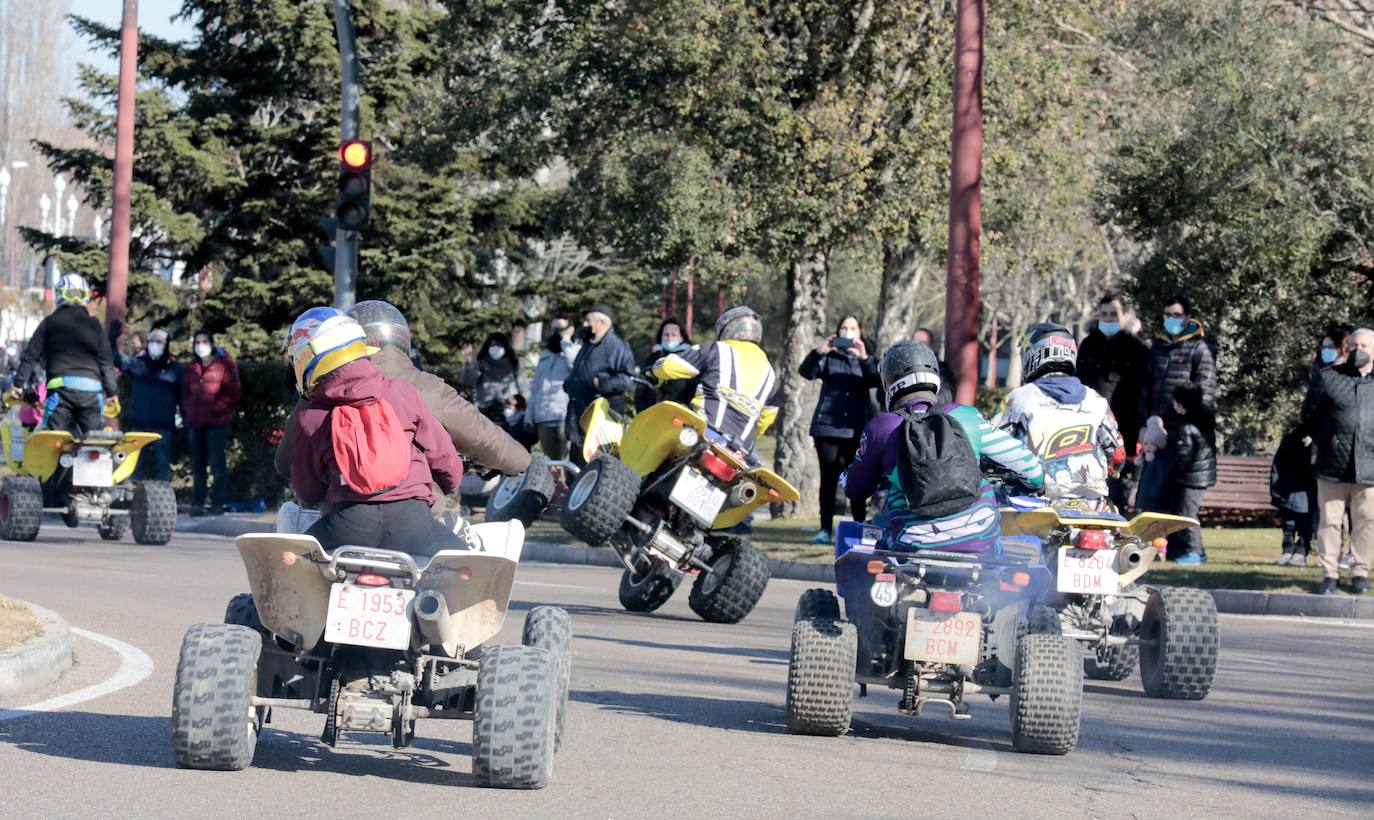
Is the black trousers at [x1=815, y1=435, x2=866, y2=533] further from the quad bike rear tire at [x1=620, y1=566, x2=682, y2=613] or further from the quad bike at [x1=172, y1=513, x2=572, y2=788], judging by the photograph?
the quad bike at [x1=172, y1=513, x2=572, y2=788]

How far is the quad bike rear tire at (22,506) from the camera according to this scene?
715 inches

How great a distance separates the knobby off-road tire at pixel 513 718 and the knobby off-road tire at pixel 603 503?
5430mm

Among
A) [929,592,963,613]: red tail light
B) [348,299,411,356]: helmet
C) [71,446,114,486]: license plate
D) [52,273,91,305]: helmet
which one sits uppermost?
[52,273,91,305]: helmet

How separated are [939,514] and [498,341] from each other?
1459cm

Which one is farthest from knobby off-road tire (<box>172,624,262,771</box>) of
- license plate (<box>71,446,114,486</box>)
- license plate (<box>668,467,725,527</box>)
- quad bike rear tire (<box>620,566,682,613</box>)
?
license plate (<box>71,446,114,486</box>)

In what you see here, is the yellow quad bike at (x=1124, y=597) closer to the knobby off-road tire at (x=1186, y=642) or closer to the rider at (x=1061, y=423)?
the knobby off-road tire at (x=1186, y=642)

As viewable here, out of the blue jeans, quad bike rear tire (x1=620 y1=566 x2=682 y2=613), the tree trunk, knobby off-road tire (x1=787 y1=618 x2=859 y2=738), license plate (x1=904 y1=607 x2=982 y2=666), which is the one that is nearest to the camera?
license plate (x1=904 y1=607 x2=982 y2=666)

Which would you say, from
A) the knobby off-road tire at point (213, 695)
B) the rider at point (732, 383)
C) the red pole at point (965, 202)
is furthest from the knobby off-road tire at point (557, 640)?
the red pole at point (965, 202)

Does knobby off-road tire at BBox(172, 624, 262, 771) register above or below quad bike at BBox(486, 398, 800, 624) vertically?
below

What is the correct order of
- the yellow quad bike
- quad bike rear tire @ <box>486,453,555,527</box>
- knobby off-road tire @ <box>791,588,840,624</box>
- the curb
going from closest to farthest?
1. knobby off-road tire @ <box>791,588,840,624</box>
2. the curb
3. the yellow quad bike
4. quad bike rear tire @ <box>486,453,555,527</box>

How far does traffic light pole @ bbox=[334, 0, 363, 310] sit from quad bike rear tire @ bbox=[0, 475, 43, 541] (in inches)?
126

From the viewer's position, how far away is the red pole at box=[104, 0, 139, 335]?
26.2m

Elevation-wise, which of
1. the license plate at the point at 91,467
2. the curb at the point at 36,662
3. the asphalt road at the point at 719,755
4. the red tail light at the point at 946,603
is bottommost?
the asphalt road at the point at 719,755

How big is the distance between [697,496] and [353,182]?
23.6ft
